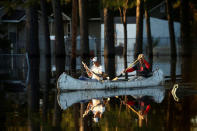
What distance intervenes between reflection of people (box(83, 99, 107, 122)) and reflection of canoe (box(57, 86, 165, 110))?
0.79m

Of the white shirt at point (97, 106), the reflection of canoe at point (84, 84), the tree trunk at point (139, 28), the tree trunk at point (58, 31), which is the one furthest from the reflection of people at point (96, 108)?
the tree trunk at point (58, 31)

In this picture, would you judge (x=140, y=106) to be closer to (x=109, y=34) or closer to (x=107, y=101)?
(x=107, y=101)

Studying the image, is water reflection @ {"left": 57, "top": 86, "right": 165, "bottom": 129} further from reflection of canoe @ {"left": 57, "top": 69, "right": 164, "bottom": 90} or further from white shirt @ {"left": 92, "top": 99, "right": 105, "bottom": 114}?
reflection of canoe @ {"left": 57, "top": 69, "right": 164, "bottom": 90}

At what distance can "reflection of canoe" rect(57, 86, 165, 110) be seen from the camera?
61.6 feet

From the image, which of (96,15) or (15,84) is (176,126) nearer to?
(15,84)

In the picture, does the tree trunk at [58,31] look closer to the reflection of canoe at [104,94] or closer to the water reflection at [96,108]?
the reflection of canoe at [104,94]

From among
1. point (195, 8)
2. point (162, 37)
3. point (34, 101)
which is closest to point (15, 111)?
point (34, 101)

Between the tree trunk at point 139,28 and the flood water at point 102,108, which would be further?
the tree trunk at point 139,28

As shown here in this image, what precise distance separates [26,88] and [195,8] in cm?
4686

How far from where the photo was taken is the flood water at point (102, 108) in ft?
41.6

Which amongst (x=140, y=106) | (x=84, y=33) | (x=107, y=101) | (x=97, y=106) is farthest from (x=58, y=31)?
(x=140, y=106)

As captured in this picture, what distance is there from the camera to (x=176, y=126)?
39.9ft

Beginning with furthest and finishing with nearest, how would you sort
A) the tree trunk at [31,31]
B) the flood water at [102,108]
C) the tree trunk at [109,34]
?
1. the tree trunk at [31,31]
2. the tree trunk at [109,34]
3. the flood water at [102,108]

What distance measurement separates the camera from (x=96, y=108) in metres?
16.1
